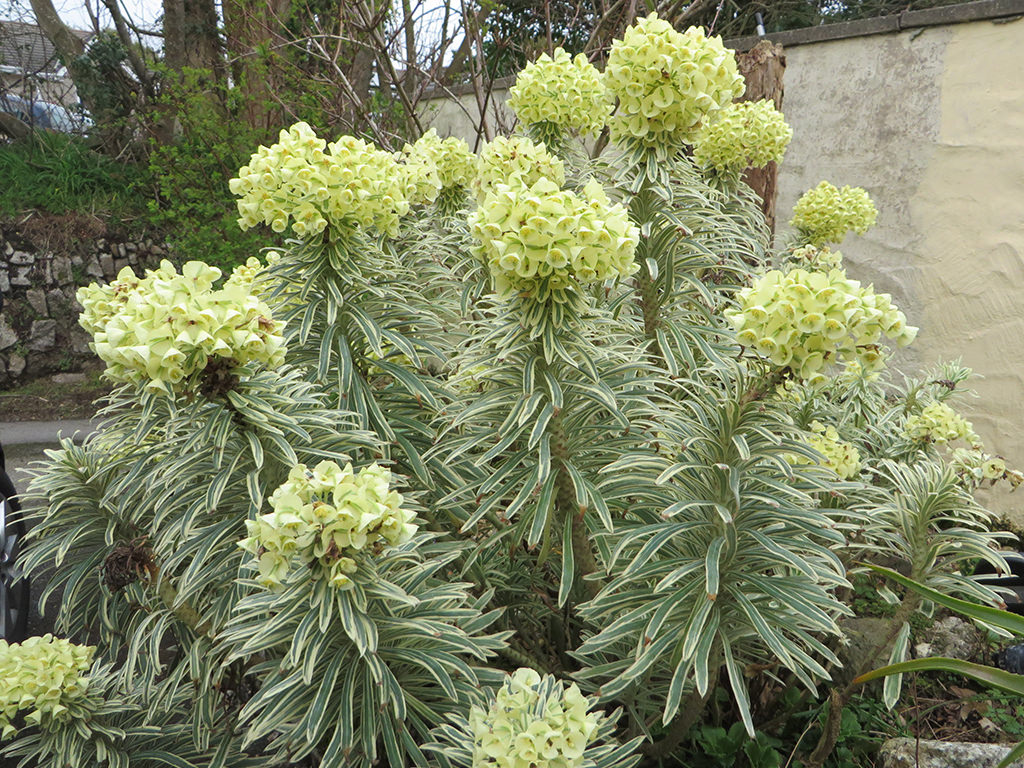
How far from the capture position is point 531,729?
4.24 ft

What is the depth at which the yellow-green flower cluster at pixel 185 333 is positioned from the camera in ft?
4.38

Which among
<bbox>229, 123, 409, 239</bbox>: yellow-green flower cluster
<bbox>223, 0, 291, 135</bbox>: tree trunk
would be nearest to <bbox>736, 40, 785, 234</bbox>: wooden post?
<bbox>229, 123, 409, 239</bbox>: yellow-green flower cluster

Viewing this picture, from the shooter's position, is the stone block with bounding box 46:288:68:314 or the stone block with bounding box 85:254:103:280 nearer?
the stone block with bounding box 46:288:68:314

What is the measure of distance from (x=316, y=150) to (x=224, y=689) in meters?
1.47

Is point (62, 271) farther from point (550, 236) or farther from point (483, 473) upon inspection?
point (550, 236)

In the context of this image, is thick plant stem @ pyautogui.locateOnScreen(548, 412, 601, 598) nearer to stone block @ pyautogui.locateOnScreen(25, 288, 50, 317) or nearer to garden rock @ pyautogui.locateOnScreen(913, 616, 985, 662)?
garden rock @ pyautogui.locateOnScreen(913, 616, 985, 662)

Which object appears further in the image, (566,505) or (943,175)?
(943,175)

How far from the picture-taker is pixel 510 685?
1442 mm

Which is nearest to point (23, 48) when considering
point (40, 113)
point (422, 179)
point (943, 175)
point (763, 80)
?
point (40, 113)

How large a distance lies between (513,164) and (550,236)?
673 mm

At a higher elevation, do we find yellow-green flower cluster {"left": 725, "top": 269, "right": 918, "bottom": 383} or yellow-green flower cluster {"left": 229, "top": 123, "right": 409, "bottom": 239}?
yellow-green flower cluster {"left": 229, "top": 123, "right": 409, "bottom": 239}

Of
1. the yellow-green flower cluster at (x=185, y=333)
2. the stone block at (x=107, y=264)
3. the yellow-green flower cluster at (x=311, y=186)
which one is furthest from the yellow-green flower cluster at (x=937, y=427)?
the stone block at (x=107, y=264)

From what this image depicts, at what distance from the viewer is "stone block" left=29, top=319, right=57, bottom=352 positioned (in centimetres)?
780

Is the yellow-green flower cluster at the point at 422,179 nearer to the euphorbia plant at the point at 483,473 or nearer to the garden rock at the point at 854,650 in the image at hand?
the euphorbia plant at the point at 483,473
